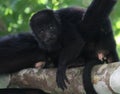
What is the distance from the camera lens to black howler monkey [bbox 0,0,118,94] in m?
3.38

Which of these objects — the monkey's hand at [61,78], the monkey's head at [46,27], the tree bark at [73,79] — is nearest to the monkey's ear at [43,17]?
the monkey's head at [46,27]

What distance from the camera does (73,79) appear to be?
3143 mm

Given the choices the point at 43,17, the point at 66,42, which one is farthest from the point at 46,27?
the point at 66,42

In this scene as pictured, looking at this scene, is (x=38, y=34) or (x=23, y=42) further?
(x=38, y=34)

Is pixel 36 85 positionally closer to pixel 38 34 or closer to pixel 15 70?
pixel 15 70

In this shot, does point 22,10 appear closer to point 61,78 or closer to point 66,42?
point 66,42

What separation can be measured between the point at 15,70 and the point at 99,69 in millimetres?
834

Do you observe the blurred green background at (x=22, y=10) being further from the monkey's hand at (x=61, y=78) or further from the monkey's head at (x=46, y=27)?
the monkey's hand at (x=61, y=78)

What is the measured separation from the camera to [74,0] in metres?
4.44

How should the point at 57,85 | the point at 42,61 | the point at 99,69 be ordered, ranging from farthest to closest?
the point at 42,61, the point at 57,85, the point at 99,69

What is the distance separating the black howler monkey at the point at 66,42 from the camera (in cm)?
338

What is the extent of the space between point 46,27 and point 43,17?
10 centimetres

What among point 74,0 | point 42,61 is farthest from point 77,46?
point 74,0

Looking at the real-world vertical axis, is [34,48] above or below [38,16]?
below
